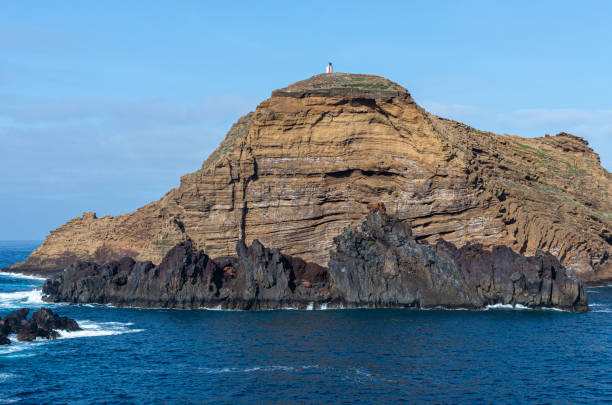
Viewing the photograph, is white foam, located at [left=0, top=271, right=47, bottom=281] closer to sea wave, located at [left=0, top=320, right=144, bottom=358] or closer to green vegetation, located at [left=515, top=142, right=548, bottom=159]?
sea wave, located at [left=0, top=320, right=144, bottom=358]

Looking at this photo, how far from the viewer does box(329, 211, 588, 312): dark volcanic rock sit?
76.0 m

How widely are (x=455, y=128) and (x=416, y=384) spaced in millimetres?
74279

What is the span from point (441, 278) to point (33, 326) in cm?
4651

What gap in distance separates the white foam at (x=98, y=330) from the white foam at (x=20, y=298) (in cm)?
1876

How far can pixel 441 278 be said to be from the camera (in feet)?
252

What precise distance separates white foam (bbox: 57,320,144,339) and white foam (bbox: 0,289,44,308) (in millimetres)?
Result: 18756

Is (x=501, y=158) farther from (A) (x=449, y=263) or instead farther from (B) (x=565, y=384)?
(B) (x=565, y=384)

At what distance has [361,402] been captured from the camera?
40688mm

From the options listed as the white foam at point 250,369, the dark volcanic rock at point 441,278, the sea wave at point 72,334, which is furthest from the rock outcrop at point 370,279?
the white foam at point 250,369

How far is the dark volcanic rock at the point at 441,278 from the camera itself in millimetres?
76000

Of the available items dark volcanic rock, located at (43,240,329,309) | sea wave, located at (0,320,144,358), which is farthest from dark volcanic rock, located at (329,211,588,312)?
sea wave, located at (0,320,144,358)

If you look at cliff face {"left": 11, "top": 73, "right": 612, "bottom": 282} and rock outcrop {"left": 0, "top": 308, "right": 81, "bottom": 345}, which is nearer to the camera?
rock outcrop {"left": 0, "top": 308, "right": 81, "bottom": 345}

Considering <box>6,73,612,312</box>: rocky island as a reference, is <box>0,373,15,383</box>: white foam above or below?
below

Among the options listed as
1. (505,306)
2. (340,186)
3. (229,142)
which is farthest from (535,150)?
(229,142)
